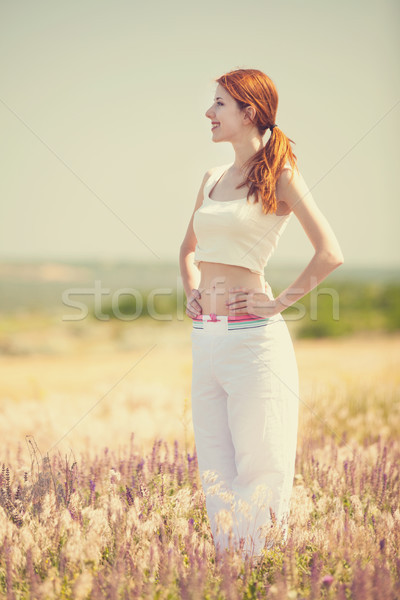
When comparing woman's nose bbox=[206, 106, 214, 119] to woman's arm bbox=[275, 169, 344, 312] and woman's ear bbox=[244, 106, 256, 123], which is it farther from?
woman's arm bbox=[275, 169, 344, 312]

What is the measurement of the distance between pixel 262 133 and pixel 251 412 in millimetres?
1339

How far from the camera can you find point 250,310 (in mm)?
2686

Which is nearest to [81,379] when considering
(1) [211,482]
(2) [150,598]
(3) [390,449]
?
(3) [390,449]

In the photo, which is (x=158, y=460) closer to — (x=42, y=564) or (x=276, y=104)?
(x=42, y=564)

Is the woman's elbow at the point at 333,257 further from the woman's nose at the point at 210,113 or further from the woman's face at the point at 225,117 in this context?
the woman's nose at the point at 210,113

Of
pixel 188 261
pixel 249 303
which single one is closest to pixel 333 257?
pixel 249 303

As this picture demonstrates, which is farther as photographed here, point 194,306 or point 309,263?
point 194,306

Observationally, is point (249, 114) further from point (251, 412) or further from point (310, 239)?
point (251, 412)

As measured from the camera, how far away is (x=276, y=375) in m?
2.74

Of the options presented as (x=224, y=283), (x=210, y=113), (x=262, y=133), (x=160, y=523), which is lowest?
(x=160, y=523)

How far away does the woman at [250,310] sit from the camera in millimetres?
2693

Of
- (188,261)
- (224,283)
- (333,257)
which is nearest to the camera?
(333,257)

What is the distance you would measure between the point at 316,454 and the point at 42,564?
92.4 inches

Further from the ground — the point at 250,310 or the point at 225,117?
the point at 225,117
